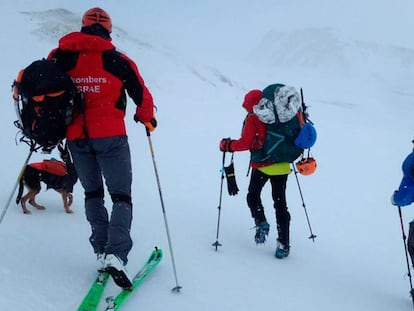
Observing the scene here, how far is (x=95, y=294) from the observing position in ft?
11.0

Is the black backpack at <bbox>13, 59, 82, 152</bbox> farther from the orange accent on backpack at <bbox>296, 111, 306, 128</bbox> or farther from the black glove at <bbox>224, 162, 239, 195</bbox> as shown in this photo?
the orange accent on backpack at <bbox>296, 111, 306, 128</bbox>

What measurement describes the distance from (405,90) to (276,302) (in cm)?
7144

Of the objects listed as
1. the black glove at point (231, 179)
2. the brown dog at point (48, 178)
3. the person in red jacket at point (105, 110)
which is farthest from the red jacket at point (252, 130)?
the brown dog at point (48, 178)

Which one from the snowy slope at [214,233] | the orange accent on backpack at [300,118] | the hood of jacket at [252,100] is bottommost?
the snowy slope at [214,233]

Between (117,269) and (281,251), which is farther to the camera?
(281,251)

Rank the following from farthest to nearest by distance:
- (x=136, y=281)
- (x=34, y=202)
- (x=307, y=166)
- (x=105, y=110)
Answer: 1. (x=34, y=202)
2. (x=307, y=166)
3. (x=136, y=281)
4. (x=105, y=110)

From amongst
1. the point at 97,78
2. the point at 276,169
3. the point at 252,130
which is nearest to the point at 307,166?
the point at 276,169

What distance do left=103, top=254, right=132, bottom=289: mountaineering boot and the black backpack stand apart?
3.94ft

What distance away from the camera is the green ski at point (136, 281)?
10.6ft

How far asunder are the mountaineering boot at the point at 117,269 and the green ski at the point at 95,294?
189mm

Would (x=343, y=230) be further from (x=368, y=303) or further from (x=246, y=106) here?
(x=246, y=106)

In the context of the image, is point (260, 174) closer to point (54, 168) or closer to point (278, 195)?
point (278, 195)

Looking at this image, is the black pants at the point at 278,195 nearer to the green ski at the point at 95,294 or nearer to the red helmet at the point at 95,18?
the green ski at the point at 95,294

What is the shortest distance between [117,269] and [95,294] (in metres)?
0.29
